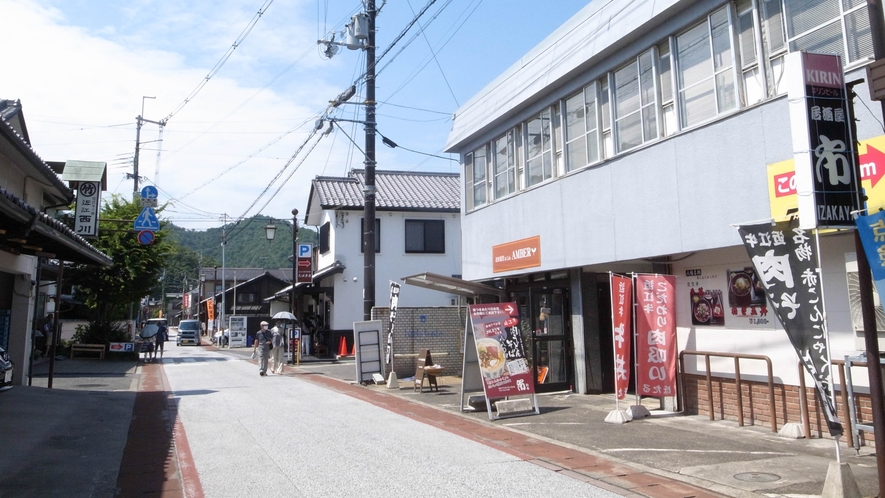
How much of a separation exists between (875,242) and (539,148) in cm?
A: 1052

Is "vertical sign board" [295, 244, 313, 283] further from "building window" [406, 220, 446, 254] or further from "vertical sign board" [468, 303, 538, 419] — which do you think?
"vertical sign board" [468, 303, 538, 419]

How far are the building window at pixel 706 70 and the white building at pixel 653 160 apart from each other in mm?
26

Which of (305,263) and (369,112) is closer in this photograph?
(369,112)

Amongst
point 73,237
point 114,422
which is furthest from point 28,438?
point 73,237

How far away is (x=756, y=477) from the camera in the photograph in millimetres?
7211

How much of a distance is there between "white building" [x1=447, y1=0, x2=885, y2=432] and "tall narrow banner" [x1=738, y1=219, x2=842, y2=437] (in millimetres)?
1655

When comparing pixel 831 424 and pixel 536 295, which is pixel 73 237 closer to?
pixel 536 295

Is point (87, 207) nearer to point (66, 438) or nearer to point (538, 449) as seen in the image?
point (66, 438)

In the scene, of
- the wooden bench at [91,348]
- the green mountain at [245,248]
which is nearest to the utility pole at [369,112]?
the wooden bench at [91,348]

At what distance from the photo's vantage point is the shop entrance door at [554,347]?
1530 cm

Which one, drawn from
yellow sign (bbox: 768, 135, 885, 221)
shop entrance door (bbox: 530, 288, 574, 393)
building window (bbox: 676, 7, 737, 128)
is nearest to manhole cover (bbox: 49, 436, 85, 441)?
shop entrance door (bbox: 530, 288, 574, 393)

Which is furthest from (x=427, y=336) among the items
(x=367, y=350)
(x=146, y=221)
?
(x=146, y=221)

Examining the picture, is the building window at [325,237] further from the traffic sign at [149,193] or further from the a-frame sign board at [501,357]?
the a-frame sign board at [501,357]

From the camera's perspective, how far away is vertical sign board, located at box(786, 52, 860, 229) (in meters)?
6.25
